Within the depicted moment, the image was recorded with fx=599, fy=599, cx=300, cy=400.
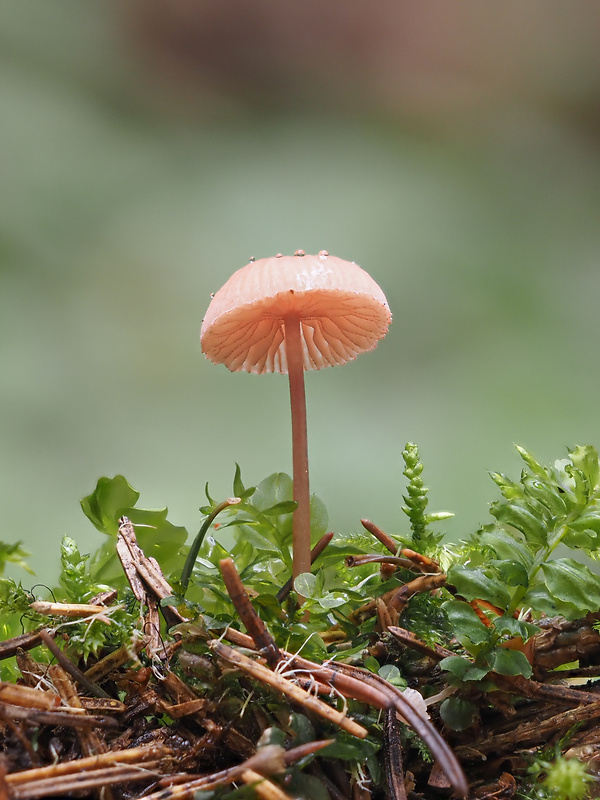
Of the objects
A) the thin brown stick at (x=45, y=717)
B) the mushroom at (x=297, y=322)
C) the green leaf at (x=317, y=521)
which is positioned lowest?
the thin brown stick at (x=45, y=717)

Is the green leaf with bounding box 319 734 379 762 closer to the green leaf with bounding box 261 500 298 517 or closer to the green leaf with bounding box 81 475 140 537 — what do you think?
the green leaf with bounding box 261 500 298 517

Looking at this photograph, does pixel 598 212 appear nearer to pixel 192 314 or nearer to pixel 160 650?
pixel 192 314

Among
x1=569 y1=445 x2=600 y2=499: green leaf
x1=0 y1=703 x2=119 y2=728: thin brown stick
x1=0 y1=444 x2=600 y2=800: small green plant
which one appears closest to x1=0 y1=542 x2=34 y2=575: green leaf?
x1=0 y1=444 x2=600 y2=800: small green plant

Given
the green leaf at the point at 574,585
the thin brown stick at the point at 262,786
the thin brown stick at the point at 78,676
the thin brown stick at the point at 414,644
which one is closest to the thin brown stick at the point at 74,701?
the thin brown stick at the point at 78,676

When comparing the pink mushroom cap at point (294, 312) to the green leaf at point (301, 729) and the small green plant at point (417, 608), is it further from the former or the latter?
the green leaf at point (301, 729)

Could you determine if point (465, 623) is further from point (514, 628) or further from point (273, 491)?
point (273, 491)
